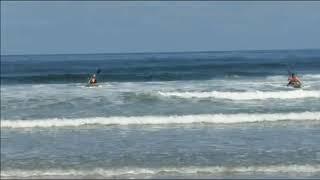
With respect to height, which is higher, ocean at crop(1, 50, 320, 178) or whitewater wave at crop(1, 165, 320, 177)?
ocean at crop(1, 50, 320, 178)

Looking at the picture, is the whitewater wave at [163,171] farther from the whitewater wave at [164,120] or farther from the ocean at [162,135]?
the whitewater wave at [164,120]

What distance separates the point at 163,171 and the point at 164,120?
5.92m

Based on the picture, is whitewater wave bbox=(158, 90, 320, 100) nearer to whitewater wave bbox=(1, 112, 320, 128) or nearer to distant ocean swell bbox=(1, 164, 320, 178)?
whitewater wave bbox=(1, 112, 320, 128)

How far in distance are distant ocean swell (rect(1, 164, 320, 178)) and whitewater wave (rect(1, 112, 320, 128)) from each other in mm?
5475

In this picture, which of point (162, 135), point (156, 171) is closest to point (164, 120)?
point (162, 135)

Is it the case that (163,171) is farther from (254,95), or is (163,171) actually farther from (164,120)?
(254,95)

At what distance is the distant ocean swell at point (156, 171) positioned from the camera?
372 inches

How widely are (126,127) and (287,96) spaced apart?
8.24 meters

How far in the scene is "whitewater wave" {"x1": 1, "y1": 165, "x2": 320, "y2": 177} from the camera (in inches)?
373

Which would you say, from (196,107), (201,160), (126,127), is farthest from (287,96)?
(201,160)

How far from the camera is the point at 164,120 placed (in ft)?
50.6

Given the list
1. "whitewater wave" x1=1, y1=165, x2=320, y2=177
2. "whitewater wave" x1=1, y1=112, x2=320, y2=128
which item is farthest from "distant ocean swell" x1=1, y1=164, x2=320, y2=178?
"whitewater wave" x1=1, y1=112, x2=320, y2=128

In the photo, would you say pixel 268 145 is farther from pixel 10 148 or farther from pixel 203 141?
pixel 10 148

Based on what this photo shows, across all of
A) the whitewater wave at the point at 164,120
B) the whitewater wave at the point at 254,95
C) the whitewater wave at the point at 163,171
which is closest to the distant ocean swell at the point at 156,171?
the whitewater wave at the point at 163,171
